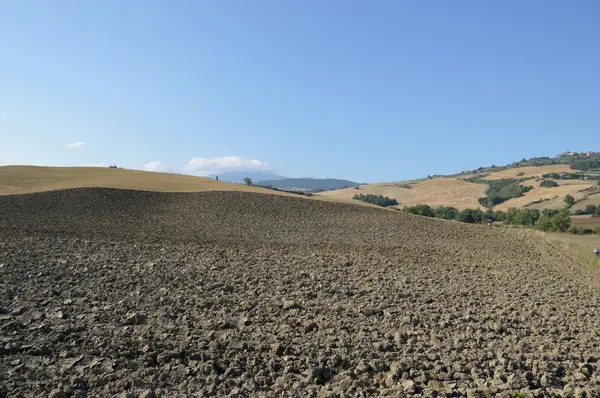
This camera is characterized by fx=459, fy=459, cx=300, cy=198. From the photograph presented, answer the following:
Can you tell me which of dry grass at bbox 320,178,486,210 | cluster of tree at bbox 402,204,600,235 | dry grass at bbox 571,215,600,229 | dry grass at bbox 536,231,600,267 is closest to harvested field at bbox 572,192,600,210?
cluster of tree at bbox 402,204,600,235

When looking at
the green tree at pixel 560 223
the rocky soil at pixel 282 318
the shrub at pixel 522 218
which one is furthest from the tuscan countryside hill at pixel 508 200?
the rocky soil at pixel 282 318

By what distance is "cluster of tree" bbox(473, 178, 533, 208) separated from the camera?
7497 centimetres

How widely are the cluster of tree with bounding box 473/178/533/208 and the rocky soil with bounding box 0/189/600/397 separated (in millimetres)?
62105

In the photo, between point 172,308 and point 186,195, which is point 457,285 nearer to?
point 172,308

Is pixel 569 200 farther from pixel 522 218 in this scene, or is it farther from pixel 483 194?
pixel 522 218

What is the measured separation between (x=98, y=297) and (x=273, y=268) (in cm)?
475

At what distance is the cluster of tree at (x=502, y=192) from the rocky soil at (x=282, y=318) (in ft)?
204

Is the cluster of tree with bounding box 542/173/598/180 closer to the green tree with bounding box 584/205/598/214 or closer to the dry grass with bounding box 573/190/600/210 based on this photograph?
the dry grass with bounding box 573/190/600/210

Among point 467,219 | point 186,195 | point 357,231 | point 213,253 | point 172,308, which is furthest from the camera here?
point 467,219

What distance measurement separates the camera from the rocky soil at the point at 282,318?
5.27 metres

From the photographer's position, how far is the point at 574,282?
12.5 meters

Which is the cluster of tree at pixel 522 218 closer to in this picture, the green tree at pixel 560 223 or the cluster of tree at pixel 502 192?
the green tree at pixel 560 223

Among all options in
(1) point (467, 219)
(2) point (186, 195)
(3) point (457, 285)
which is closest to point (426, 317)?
(3) point (457, 285)

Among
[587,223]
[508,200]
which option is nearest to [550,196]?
[508,200]
